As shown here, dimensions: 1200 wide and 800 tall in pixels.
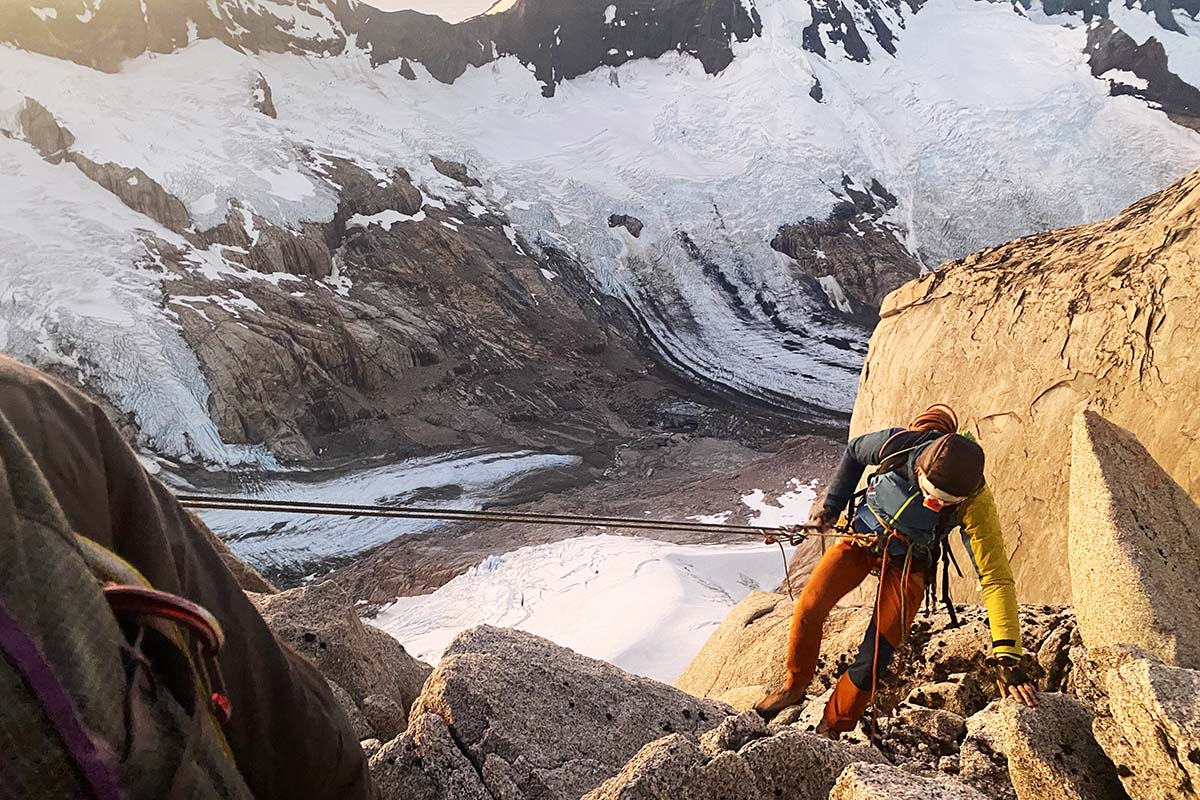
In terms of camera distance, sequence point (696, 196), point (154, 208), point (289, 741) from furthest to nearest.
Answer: point (696, 196) < point (154, 208) < point (289, 741)

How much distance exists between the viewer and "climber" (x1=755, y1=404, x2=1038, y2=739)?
2941 mm

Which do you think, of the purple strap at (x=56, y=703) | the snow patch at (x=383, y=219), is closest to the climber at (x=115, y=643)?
the purple strap at (x=56, y=703)

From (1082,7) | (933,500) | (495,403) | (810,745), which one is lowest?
(495,403)

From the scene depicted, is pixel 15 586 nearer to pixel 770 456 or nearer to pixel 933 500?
pixel 933 500

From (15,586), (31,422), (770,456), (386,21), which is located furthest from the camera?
(386,21)

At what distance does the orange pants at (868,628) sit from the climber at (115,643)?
2.62 m

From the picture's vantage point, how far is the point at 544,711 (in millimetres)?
2979

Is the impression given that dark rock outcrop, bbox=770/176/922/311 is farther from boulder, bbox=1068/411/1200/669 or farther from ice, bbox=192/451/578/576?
boulder, bbox=1068/411/1200/669

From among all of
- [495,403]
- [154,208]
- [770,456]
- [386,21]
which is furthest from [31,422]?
[386,21]

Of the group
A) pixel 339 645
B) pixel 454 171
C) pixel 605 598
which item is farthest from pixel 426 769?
pixel 454 171

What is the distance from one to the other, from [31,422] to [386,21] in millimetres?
40140

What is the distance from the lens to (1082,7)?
1686 inches

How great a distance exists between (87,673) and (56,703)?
0.15 feet

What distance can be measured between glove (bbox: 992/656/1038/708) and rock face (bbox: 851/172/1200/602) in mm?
2227
